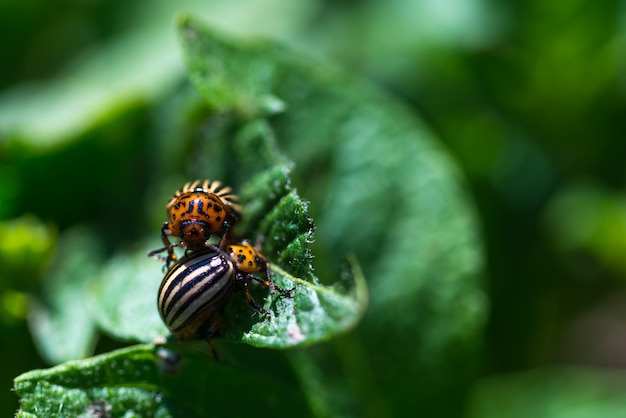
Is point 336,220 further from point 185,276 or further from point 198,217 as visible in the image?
point 185,276

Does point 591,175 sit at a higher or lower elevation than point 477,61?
lower

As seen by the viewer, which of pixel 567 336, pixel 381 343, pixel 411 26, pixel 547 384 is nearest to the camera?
pixel 381 343

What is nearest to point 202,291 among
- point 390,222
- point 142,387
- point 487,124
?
point 142,387

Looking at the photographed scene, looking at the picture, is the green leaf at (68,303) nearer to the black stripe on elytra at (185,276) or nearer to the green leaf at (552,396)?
the black stripe on elytra at (185,276)

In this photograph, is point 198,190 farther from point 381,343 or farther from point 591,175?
point 591,175

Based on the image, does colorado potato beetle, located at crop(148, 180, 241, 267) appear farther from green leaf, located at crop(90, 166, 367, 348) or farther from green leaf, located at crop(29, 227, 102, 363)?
green leaf, located at crop(29, 227, 102, 363)

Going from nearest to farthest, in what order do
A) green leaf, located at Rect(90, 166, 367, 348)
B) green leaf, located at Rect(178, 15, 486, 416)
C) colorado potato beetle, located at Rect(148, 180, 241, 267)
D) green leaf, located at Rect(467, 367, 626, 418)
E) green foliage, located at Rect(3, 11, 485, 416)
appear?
1. green leaf, located at Rect(90, 166, 367, 348)
2. colorado potato beetle, located at Rect(148, 180, 241, 267)
3. green foliage, located at Rect(3, 11, 485, 416)
4. green leaf, located at Rect(178, 15, 486, 416)
5. green leaf, located at Rect(467, 367, 626, 418)

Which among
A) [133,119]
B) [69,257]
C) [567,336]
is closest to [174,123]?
[133,119]

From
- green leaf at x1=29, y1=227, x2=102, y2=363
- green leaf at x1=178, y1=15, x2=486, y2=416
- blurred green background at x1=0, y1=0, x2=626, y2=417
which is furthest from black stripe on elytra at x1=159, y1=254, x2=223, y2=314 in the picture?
blurred green background at x1=0, y1=0, x2=626, y2=417
